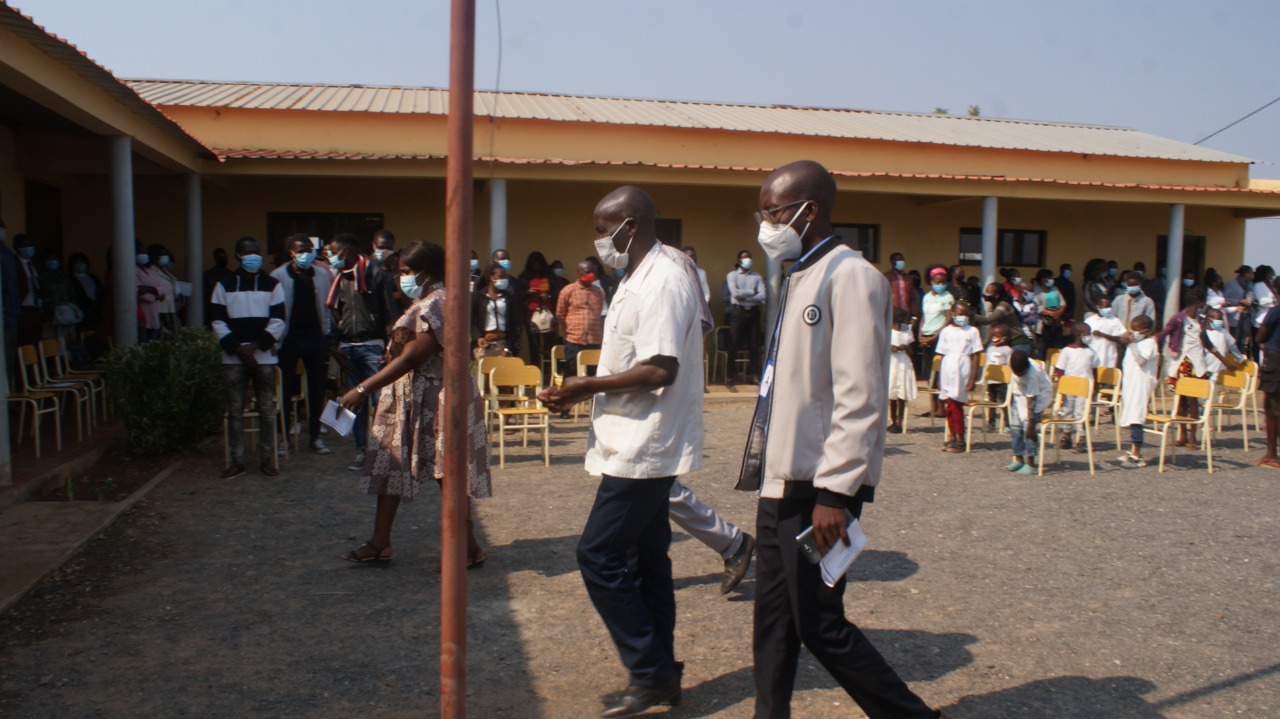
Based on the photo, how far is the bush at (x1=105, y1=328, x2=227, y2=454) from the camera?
7.99 meters

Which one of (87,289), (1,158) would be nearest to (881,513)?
(87,289)

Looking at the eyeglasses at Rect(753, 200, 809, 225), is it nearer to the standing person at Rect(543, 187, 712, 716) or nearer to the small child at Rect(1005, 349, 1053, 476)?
the standing person at Rect(543, 187, 712, 716)

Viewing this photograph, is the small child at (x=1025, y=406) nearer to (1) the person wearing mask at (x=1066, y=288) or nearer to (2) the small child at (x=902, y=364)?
(2) the small child at (x=902, y=364)

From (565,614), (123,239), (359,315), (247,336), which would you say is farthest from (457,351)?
(123,239)

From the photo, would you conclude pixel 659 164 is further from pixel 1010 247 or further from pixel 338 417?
pixel 338 417

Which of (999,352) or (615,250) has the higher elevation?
(615,250)

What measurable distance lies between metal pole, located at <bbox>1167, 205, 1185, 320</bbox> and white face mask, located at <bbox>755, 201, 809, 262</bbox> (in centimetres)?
1545

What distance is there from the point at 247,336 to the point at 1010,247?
566 inches

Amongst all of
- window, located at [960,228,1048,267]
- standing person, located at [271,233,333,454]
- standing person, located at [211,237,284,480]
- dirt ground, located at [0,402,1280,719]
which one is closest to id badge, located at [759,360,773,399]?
dirt ground, located at [0,402,1280,719]

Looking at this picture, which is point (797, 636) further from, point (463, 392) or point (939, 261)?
point (939, 261)

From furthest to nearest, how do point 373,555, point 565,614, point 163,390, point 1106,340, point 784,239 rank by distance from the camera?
point 1106,340
point 163,390
point 373,555
point 565,614
point 784,239

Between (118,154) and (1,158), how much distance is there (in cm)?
273

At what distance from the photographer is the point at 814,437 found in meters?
3.00

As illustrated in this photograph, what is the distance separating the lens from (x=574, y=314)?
11539 mm
